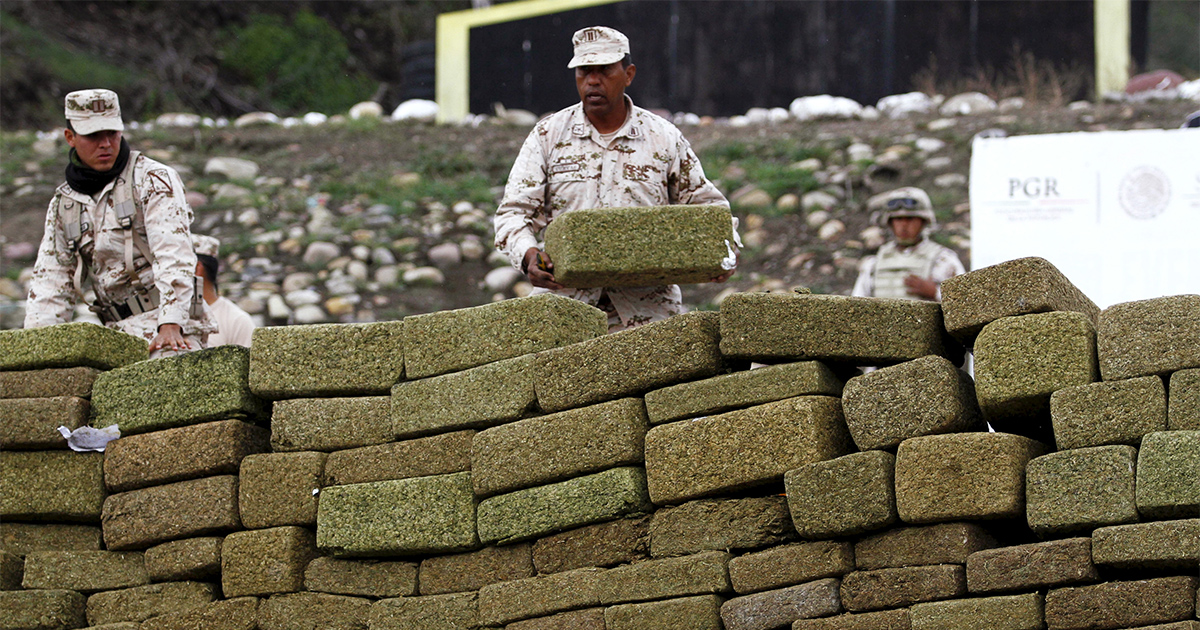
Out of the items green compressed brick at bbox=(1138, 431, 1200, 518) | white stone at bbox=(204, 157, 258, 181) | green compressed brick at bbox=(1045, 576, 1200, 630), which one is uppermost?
white stone at bbox=(204, 157, 258, 181)

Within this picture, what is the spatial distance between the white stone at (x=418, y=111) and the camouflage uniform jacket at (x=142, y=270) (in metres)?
12.3

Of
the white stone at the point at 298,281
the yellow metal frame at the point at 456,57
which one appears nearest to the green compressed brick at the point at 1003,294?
the white stone at the point at 298,281

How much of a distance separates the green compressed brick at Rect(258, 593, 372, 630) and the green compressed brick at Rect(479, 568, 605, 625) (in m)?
0.57

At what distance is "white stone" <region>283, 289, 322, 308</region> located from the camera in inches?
515

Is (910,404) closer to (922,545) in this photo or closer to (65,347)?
(922,545)

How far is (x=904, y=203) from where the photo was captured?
9.48 metres

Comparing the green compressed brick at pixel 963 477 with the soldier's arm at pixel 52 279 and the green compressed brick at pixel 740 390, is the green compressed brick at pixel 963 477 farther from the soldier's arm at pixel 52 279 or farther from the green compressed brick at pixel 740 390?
the soldier's arm at pixel 52 279

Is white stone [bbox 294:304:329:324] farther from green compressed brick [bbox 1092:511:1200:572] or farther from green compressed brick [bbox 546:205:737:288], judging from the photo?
green compressed brick [bbox 1092:511:1200:572]

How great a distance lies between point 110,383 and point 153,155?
10721mm

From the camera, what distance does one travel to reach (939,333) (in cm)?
541

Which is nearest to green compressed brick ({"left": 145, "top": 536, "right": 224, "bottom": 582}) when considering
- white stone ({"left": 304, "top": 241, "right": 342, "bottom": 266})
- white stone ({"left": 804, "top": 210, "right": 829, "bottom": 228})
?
white stone ({"left": 304, "top": 241, "right": 342, "bottom": 266})

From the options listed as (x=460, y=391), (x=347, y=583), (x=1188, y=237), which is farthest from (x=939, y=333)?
(x=1188, y=237)

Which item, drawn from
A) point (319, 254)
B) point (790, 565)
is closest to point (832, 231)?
point (319, 254)

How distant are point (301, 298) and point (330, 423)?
705cm
